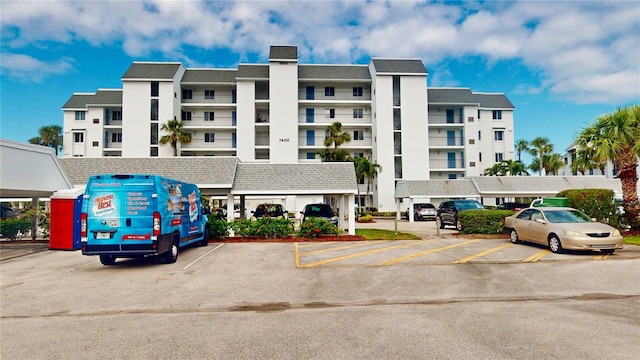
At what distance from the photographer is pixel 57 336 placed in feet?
18.8

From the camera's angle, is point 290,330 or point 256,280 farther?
point 256,280

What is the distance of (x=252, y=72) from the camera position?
47.1 m

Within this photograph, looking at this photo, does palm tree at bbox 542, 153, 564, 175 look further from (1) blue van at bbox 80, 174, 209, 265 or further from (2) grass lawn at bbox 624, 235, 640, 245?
(1) blue van at bbox 80, 174, 209, 265

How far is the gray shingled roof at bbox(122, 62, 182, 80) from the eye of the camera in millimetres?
45688

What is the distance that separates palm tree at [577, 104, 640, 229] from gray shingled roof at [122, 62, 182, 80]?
1706 inches

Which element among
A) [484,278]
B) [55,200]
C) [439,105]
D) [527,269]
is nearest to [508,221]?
[527,269]

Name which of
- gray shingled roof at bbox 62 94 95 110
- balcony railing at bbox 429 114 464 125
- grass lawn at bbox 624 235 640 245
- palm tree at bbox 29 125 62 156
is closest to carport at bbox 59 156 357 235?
grass lawn at bbox 624 235 640 245

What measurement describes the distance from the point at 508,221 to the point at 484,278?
7.49 meters

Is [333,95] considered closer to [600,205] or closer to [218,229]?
[218,229]

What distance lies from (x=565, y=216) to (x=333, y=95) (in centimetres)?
3866

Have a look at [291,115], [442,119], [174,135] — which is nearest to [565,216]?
[291,115]

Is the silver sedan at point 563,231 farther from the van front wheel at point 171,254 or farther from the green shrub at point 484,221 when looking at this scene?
the van front wheel at point 171,254

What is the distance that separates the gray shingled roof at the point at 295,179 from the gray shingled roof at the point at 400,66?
29819 mm

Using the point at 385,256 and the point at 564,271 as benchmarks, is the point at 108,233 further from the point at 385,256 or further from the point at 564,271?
the point at 564,271
